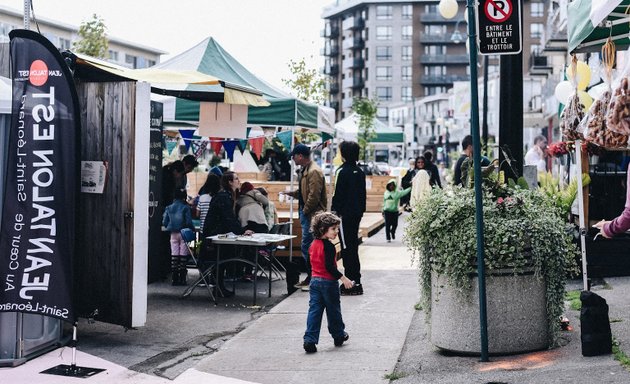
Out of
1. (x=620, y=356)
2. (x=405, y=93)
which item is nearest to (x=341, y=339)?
(x=620, y=356)

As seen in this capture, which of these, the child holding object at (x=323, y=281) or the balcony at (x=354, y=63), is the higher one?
the balcony at (x=354, y=63)

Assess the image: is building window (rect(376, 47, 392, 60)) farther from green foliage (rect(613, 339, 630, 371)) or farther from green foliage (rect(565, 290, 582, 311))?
green foliage (rect(613, 339, 630, 371))

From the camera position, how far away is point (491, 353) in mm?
7285

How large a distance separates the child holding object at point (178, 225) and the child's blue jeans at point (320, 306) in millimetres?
4771

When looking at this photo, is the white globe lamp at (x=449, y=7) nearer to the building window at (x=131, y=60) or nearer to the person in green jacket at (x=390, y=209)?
the person in green jacket at (x=390, y=209)

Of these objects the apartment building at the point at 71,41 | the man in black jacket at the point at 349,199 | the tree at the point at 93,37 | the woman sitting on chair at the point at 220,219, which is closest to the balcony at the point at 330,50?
the apartment building at the point at 71,41

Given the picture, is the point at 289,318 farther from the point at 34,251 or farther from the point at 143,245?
the point at 34,251

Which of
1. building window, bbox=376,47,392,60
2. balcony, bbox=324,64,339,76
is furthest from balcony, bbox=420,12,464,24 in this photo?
balcony, bbox=324,64,339,76

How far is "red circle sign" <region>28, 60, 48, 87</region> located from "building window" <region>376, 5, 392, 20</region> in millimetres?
133232

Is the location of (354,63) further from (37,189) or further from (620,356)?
(620,356)

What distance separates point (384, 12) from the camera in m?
138

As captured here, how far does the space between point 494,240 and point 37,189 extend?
3.64 metres

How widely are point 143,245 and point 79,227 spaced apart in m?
0.91

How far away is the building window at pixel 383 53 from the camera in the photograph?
138375 mm
